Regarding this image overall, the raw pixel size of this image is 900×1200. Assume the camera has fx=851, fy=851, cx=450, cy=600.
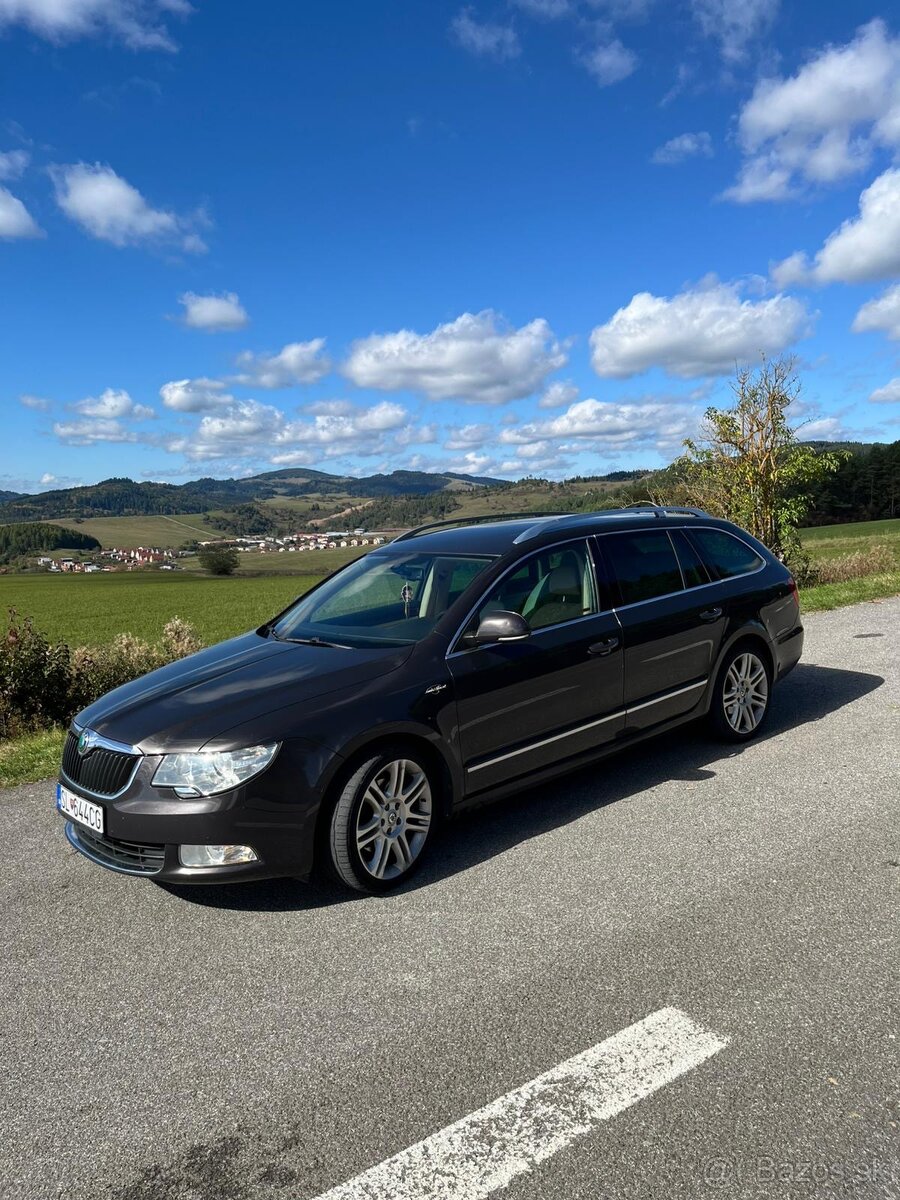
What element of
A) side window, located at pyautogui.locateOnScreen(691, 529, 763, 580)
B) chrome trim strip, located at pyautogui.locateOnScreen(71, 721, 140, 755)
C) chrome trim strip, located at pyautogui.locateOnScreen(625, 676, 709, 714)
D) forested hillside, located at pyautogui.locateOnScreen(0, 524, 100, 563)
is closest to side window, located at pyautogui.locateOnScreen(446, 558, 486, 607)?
chrome trim strip, located at pyautogui.locateOnScreen(625, 676, 709, 714)

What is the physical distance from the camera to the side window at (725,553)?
19.9 ft

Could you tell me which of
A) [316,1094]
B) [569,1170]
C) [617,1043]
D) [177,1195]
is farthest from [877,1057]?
[177,1195]

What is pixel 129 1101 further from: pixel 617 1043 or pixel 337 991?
pixel 617 1043

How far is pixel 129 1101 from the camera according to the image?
2.63 m

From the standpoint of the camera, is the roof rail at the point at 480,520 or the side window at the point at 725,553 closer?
the roof rail at the point at 480,520

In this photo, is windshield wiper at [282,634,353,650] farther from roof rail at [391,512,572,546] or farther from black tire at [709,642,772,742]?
black tire at [709,642,772,742]

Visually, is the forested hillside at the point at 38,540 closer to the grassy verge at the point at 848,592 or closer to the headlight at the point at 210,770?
the grassy verge at the point at 848,592

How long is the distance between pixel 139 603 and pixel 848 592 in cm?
4782

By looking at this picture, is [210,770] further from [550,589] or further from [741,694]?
[741,694]

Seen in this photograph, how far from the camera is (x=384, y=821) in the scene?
400cm

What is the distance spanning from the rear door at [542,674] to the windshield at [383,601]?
0.27m

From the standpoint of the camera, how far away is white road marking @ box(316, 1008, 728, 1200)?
7.27 feet

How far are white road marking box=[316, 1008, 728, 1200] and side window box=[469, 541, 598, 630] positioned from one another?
2353 mm

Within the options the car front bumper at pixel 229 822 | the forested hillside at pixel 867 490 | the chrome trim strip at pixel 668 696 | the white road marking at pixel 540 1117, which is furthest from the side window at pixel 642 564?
the forested hillside at pixel 867 490
